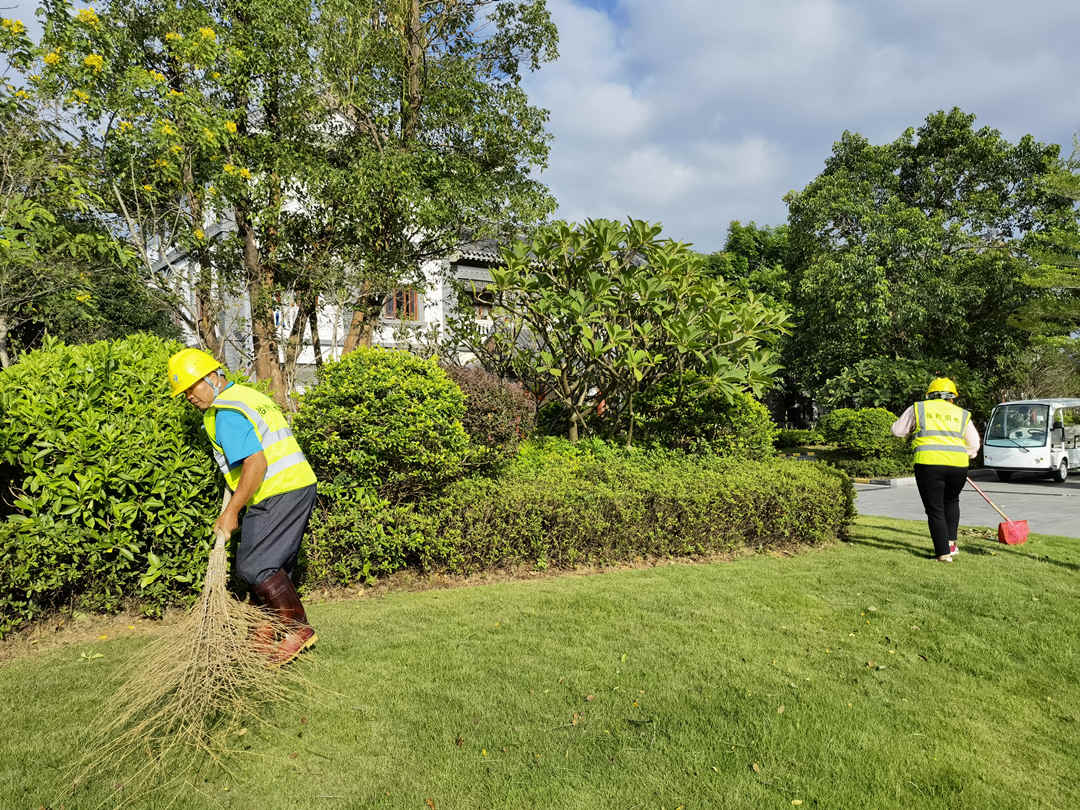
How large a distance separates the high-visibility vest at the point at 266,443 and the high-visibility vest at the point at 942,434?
19.3 ft

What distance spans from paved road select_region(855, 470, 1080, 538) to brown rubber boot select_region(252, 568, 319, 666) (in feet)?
25.0

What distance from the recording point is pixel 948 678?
364 centimetres

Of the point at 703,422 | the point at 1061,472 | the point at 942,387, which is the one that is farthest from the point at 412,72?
the point at 1061,472

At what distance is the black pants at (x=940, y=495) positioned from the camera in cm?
639

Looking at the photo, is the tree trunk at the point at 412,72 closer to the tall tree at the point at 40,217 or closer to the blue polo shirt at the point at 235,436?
the tall tree at the point at 40,217

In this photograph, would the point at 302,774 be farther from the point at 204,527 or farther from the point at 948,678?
the point at 948,678

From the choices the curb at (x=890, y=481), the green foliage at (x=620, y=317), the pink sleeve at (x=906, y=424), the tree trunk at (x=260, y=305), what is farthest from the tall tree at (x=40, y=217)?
the curb at (x=890, y=481)

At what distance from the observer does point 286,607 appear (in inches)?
145

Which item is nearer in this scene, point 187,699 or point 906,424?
point 187,699

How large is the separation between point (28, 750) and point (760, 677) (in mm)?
3519

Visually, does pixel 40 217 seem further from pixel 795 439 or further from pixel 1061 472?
pixel 795 439

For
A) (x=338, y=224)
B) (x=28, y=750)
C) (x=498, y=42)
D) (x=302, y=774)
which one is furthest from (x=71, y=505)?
(x=498, y=42)

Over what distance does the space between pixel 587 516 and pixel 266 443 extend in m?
3.04

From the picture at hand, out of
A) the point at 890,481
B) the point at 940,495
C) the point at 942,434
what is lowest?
the point at 890,481
